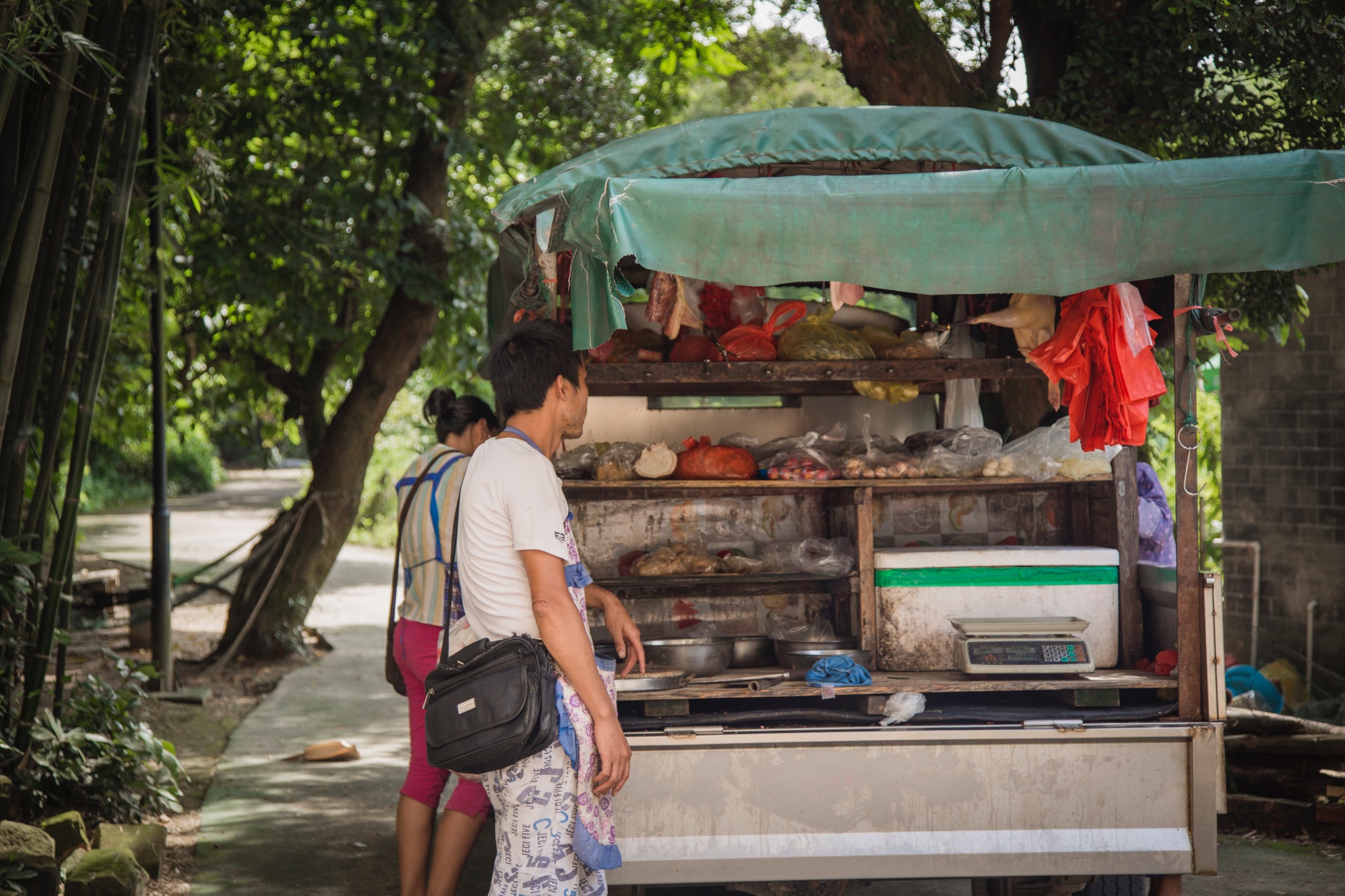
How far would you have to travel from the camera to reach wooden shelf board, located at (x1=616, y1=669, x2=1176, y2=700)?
139 inches

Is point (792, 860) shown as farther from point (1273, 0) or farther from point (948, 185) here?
point (1273, 0)

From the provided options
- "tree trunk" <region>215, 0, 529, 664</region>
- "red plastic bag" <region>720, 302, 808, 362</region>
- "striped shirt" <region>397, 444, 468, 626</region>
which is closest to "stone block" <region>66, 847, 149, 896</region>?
"striped shirt" <region>397, 444, 468, 626</region>

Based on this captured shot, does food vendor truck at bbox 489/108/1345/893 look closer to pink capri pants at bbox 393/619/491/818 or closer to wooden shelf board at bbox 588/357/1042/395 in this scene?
wooden shelf board at bbox 588/357/1042/395

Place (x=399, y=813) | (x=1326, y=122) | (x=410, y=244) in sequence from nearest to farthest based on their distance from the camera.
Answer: (x=399, y=813) < (x=1326, y=122) < (x=410, y=244)

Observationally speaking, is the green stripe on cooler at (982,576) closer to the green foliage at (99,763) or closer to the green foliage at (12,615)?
the green foliage at (12,615)

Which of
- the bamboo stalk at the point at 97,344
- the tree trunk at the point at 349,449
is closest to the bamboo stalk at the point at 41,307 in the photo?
the bamboo stalk at the point at 97,344

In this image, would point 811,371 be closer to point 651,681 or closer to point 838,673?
point 838,673

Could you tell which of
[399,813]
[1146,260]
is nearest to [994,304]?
[1146,260]

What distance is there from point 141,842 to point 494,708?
2.58m

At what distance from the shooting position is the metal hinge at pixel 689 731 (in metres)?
3.38

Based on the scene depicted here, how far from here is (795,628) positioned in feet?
14.4

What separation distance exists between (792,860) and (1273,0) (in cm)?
432

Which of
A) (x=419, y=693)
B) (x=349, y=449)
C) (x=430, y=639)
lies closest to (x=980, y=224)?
(x=430, y=639)

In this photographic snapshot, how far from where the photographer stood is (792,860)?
130 inches
